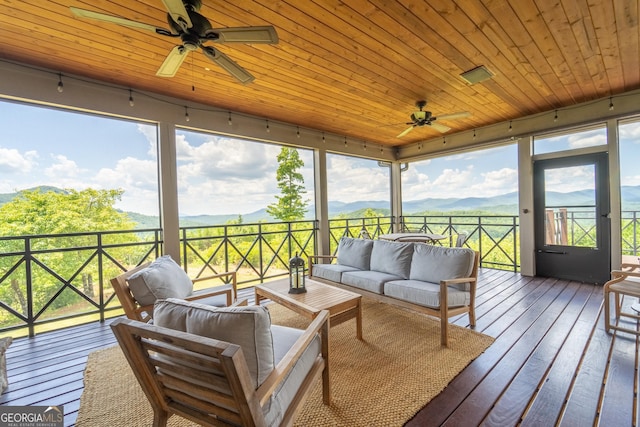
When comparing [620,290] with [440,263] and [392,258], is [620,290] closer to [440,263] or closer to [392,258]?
[440,263]

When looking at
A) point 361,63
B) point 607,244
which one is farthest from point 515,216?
point 361,63

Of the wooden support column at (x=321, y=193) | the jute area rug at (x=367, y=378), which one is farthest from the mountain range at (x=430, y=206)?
the jute area rug at (x=367, y=378)

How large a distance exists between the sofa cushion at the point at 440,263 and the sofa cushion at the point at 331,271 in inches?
34.8

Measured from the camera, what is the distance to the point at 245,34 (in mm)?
1828

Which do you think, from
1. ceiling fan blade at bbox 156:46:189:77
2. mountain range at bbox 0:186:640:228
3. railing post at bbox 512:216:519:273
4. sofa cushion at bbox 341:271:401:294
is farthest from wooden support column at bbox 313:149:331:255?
railing post at bbox 512:216:519:273

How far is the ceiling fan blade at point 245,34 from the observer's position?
179 cm

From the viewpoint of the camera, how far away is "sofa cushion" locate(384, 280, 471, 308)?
2546mm

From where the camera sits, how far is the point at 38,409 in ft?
5.51

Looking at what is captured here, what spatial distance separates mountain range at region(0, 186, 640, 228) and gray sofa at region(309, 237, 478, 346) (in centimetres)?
210

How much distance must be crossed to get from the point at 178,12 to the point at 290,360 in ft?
6.74

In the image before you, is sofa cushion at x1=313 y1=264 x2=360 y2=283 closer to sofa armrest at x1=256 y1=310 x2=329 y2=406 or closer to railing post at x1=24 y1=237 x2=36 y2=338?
sofa armrest at x1=256 y1=310 x2=329 y2=406

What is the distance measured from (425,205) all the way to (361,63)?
22.0 ft

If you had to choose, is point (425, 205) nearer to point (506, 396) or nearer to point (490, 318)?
point (490, 318)

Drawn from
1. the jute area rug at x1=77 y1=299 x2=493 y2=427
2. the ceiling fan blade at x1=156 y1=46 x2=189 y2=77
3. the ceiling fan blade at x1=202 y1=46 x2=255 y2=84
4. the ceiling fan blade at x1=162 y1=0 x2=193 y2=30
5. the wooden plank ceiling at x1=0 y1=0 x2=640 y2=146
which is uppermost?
the wooden plank ceiling at x1=0 y1=0 x2=640 y2=146
